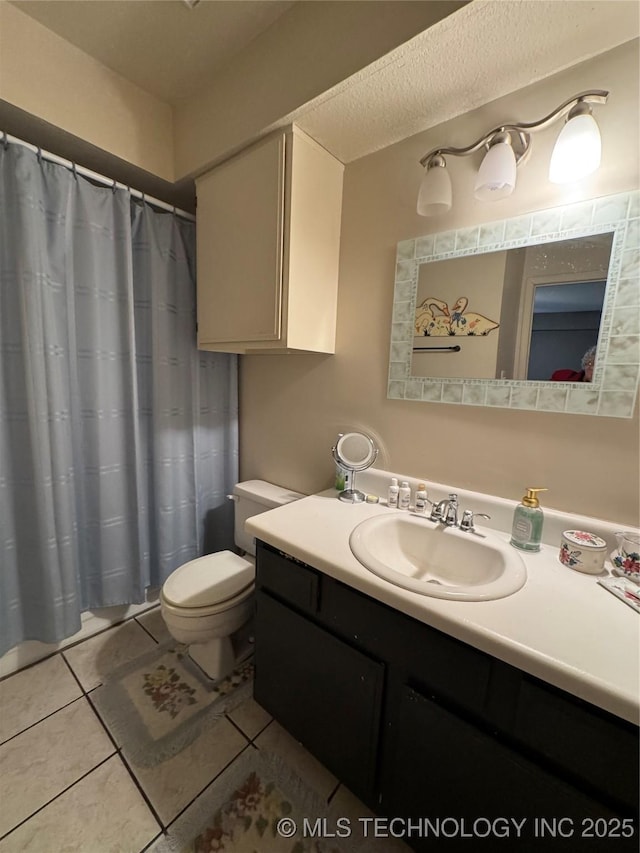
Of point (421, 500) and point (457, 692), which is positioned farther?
point (421, 500)

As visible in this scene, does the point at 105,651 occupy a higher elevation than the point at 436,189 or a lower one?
lower

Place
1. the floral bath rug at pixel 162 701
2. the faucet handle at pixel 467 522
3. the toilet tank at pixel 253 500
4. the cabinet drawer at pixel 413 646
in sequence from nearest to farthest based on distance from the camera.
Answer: the cabinet drawer at pixel 413 646 < the faucet handle at pixel 467 522 < the floral bath rug at pixel 162 701 < the toilet tank at pixel 253 500

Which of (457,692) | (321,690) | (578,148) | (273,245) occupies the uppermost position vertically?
(578,148)

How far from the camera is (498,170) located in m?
0.94

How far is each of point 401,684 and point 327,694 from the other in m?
0.27

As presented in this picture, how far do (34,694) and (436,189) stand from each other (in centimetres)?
229

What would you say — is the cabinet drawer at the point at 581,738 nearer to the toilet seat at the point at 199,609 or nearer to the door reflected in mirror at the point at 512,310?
the door reflected in mirror at the point at 512,310

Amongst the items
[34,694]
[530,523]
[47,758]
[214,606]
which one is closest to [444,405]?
[530,523]

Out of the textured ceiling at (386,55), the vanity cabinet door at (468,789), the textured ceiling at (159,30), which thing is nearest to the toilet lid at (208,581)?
the vanity cabinet door at (468,789)

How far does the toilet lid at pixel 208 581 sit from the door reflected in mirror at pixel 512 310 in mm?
1057

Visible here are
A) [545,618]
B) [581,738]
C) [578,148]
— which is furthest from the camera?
[578,148]

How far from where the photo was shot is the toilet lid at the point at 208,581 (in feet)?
4.08

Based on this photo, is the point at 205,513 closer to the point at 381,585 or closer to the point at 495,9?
the point at 381,585

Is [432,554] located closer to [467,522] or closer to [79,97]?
[467,522]
